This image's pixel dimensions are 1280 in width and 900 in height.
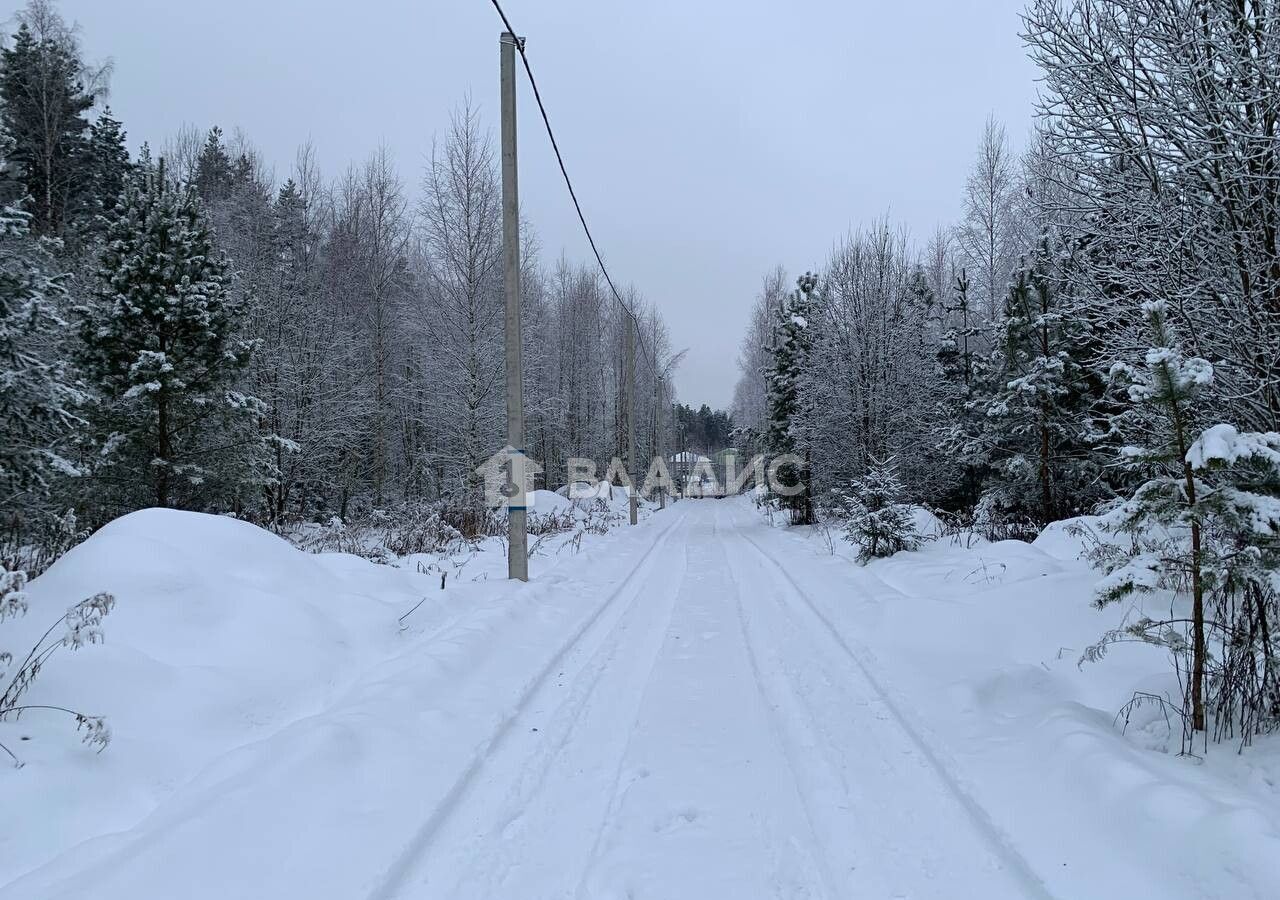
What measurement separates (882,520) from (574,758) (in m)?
8.20

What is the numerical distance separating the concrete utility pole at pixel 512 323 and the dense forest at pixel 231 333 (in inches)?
188

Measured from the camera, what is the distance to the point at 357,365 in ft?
79.2

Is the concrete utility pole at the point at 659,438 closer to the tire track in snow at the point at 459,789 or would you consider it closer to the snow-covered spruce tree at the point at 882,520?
the snow-covered spruce tree at the point at 882,520

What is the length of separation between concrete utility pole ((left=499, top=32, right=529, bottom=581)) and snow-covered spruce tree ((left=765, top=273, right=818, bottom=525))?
40.2 feet

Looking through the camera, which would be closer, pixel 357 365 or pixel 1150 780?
pixel 1150 780

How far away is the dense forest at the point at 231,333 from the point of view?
8594 mm

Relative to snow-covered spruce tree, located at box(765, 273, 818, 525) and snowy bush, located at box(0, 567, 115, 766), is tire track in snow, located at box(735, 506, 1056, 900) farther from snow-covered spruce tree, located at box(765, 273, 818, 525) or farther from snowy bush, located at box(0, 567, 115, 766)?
snow-covered spruce tree, located at box(765, 273, 818, 525)

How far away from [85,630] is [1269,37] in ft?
24.5

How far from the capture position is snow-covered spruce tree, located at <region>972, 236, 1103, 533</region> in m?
12.4

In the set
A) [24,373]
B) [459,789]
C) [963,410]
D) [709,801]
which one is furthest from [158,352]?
[963,410]

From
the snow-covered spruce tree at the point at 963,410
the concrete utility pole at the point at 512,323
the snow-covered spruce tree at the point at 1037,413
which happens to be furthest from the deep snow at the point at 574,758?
the snow-covered spruce tree at the point at 963,410

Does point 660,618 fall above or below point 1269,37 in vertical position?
below

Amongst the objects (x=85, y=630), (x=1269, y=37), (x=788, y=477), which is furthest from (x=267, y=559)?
(x=788, y=477)

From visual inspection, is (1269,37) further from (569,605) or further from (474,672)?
(569,605)
